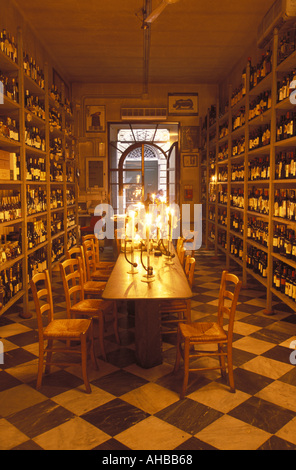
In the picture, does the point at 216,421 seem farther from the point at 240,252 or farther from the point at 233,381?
the point at 240,252

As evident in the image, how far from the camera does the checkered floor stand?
2.46 m

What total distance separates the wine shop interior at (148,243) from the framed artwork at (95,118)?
0.04 m

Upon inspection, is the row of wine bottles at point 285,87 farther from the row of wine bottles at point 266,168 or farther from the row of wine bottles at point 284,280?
the row of wine bottles at point 284,280

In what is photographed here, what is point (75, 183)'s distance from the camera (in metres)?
8.96

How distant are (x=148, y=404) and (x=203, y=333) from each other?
27.2 inches

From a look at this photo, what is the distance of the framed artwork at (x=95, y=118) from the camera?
10352 mm

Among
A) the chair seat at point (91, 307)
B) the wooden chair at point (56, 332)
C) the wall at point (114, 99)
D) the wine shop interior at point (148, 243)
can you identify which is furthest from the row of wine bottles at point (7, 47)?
the wall at point (114, 99)

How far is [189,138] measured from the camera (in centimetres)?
1065

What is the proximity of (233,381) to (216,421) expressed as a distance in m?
0.47

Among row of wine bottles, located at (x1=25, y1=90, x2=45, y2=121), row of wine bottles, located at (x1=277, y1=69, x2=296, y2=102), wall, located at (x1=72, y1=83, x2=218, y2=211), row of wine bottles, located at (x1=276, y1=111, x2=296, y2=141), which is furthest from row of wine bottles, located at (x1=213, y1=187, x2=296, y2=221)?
wall, located at (x1=72, y1=83, x2=218, y2=211)

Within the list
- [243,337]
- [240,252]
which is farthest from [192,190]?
[243,337]

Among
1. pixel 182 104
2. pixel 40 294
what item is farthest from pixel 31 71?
pixel 182 104

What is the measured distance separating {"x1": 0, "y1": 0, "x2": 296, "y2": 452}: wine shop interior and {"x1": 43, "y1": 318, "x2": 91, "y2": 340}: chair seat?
0.02 meters

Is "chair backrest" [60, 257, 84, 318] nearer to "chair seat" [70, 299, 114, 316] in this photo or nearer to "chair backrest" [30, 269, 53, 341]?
"chair seat" [70, 299, 114, 316]
